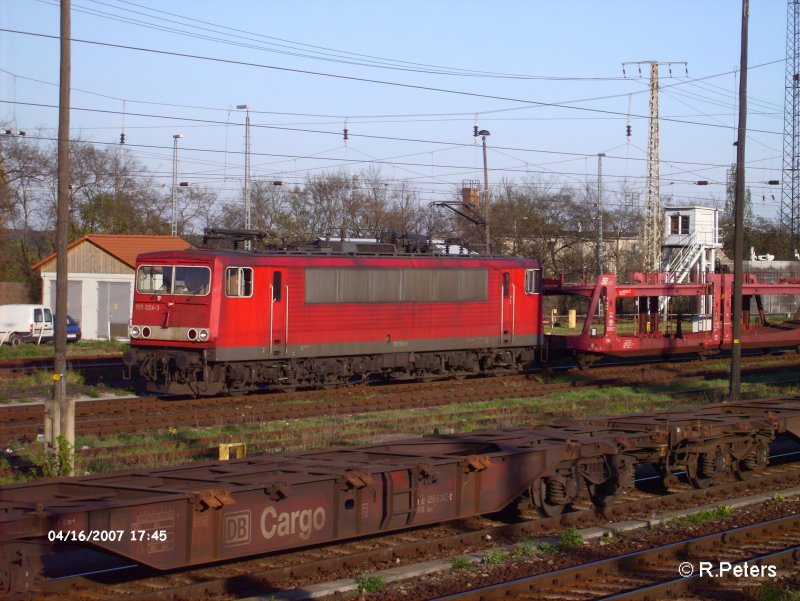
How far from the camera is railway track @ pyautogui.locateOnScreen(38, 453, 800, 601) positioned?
802cm

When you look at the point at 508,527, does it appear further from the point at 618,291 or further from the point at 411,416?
the point at 618,291

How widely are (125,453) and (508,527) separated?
6765mm

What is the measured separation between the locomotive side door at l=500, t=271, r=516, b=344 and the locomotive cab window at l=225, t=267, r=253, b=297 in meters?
7.75

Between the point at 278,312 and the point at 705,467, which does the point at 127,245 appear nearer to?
the point at 278,312

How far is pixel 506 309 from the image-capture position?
84.4 ft

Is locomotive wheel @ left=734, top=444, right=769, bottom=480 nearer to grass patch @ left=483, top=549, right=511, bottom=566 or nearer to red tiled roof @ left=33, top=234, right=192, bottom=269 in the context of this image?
grass patch @ left=483, top=549, right=511, bottom=566

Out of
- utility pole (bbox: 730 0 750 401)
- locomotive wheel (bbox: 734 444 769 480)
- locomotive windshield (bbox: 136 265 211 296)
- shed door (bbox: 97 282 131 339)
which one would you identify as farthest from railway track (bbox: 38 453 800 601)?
shed door (bbox: 97 282 131 339)

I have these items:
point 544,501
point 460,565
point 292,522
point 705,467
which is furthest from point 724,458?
point 292,522

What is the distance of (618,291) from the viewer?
27844 mm

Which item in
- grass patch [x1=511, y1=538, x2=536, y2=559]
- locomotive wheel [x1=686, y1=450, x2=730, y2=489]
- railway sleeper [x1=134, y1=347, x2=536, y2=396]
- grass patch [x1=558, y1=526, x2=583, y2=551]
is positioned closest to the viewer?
grass patch [x1=511, y1=538, x2=536, y2=559]

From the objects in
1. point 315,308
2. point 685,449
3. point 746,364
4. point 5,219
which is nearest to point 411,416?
point 315,308

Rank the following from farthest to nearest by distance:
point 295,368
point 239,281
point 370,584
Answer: point 295,368
point 239,281
point 370,584

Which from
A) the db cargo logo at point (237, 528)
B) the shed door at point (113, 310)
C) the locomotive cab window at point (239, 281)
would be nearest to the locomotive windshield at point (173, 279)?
the locomotive cab window at point (239, 281)

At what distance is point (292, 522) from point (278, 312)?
12.9 meters
